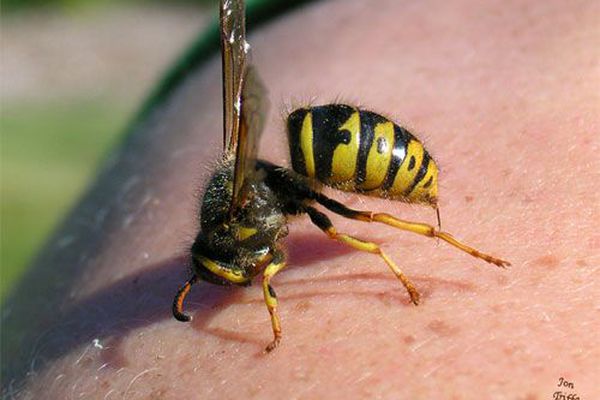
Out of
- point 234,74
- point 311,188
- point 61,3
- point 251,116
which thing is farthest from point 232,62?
point 61,3

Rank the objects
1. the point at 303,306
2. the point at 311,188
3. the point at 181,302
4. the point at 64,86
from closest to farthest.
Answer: the point at 303,306
the point at 181,302
the point at 311,188
the point at 64,86

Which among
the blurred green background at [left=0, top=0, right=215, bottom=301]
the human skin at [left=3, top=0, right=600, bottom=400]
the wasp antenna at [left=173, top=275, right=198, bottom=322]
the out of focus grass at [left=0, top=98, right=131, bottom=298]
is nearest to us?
the human skin at [left=3, top=0, right=600, bottom=400]

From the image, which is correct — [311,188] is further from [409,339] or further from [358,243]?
[409,339]

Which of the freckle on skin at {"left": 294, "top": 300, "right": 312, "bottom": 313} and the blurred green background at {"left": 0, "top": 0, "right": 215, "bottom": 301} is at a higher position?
the freckle on skin at {"left": 294, "top": 300, "right": 312, "bottom": 313}

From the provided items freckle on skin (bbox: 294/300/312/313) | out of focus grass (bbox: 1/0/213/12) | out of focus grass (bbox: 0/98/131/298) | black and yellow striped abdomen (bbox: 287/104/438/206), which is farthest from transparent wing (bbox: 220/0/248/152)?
out of focus grass (bbox: 1/0/213/12)

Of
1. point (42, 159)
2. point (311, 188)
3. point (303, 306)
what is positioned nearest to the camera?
point (303, 306)

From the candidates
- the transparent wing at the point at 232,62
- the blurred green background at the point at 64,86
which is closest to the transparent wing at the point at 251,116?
the transparent wing at the point at 232,62

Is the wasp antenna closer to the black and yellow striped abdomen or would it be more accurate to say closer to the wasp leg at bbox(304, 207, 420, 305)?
the wasp leg at bbox(304, 207, 420, 305)
